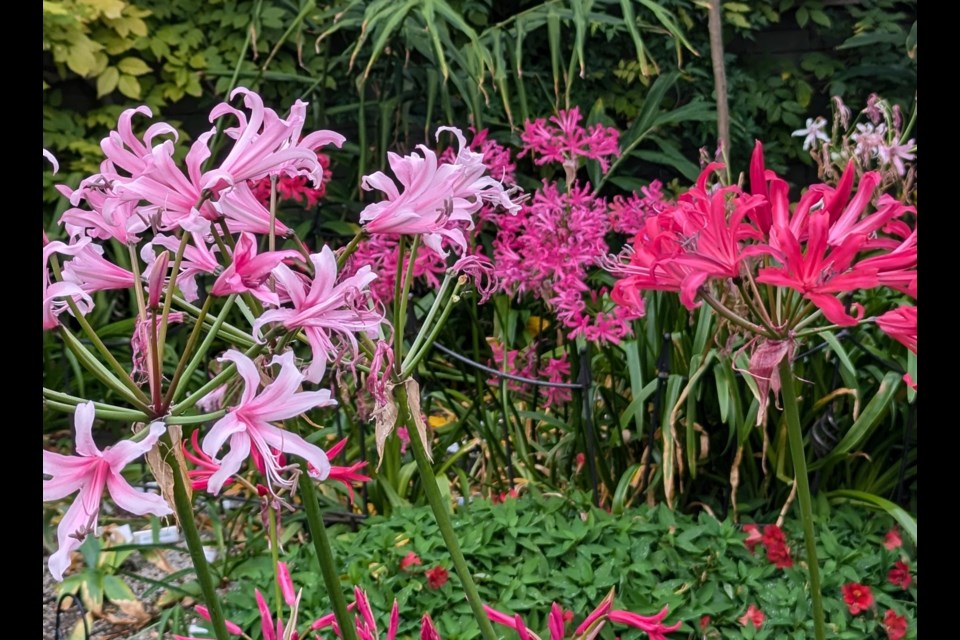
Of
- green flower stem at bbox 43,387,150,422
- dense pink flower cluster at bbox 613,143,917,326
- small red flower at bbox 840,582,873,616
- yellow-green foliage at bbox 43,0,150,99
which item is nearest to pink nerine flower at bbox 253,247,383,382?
green flower stem at bbox 43,387,150,422

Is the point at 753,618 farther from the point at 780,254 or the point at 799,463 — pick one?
the point at 780,254

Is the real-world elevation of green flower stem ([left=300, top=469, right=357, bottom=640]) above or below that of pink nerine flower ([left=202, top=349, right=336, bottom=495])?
below

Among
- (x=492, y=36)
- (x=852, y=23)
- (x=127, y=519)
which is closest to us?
(x=127, y=519)

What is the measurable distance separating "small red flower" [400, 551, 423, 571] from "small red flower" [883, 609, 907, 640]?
869 millimetres

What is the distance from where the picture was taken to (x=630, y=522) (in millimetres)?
2029

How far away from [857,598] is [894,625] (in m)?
0.08

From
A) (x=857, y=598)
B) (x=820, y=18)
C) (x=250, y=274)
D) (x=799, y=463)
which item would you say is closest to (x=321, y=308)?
(x=250, y=274)

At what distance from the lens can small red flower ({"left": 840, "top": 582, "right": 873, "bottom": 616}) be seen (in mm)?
1823

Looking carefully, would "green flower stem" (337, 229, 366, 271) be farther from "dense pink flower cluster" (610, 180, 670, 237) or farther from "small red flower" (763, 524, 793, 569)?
"dense pink flower cluster" (610, 180, 670, 237)

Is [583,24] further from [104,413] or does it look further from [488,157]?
[104,413]

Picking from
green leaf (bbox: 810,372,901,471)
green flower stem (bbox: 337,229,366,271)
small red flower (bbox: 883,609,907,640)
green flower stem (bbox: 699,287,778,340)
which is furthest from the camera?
green leaf (bbox: 810,372,901,471)

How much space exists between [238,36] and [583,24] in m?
1.88

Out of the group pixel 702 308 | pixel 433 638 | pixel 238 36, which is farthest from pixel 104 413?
pixel 238 36
